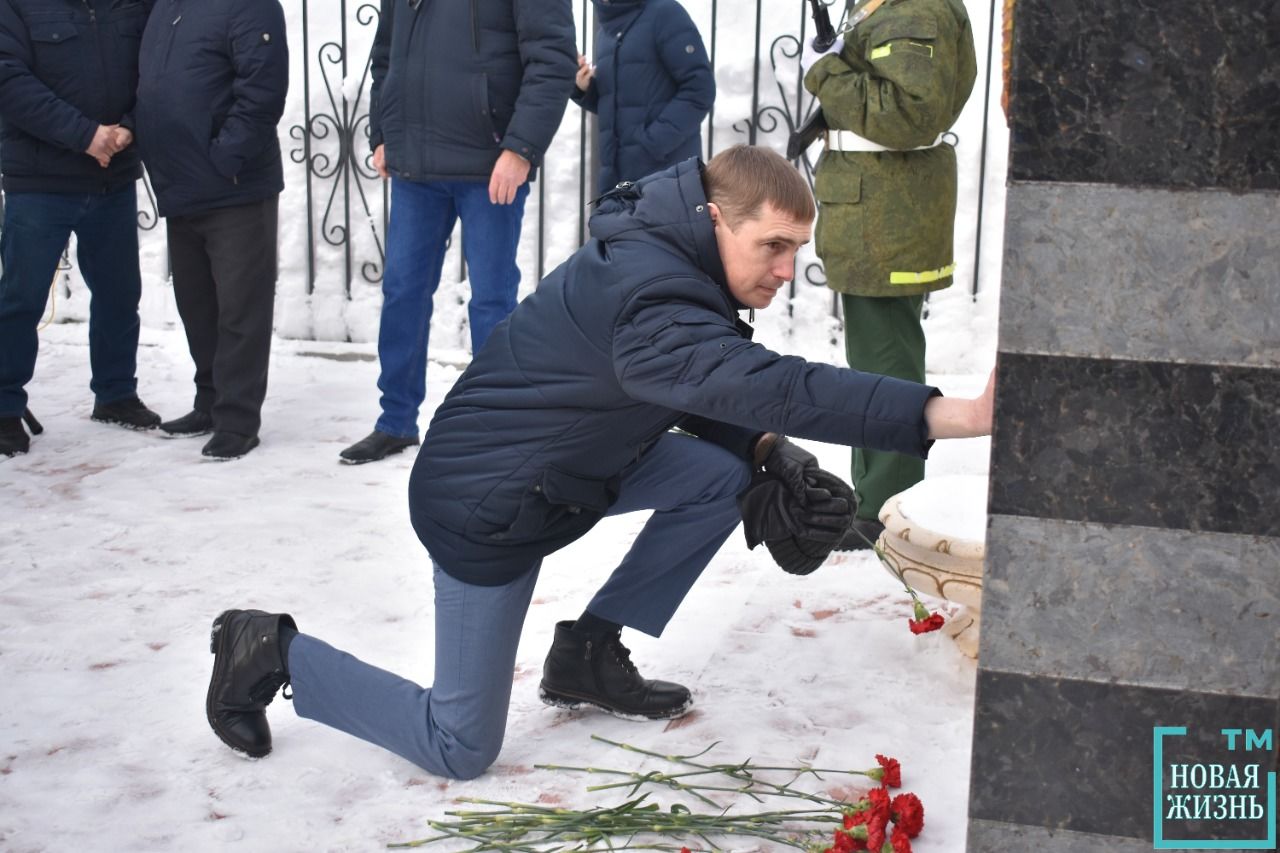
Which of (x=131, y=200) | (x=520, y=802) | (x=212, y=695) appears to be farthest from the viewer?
(x=131, y=200)

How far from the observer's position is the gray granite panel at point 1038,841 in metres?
2.11

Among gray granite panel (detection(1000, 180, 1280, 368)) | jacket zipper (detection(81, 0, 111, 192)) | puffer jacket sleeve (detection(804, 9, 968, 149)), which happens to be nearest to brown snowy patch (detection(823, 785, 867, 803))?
gray granite panel (detection(1000, 180, 1280, 368))

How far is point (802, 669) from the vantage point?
12.3 ft

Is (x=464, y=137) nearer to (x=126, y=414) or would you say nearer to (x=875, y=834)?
(x=126, y=414)

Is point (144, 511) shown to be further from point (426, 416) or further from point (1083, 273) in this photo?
point (1083, 273)

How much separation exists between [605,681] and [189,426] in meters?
2.99

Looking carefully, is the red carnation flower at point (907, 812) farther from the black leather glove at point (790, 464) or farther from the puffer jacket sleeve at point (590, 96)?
the puffer jacket sleeve at point (590, 96)

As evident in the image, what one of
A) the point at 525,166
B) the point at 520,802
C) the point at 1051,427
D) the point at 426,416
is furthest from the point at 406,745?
the point at 426,416

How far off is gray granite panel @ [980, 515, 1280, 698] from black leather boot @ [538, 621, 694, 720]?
1.46 metres

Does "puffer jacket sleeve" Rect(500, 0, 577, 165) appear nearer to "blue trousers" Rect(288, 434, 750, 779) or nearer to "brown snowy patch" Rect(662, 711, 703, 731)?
"blue trousers" Rect(288, 434, 750, 779)

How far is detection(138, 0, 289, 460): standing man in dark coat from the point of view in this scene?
544 cm

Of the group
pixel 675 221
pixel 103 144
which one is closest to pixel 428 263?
pixel 103 144

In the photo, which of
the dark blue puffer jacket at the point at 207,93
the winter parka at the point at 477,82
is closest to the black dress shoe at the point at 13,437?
the dark blue puffer jacket at the point at 207,93

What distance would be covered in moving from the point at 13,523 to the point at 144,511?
384mm
